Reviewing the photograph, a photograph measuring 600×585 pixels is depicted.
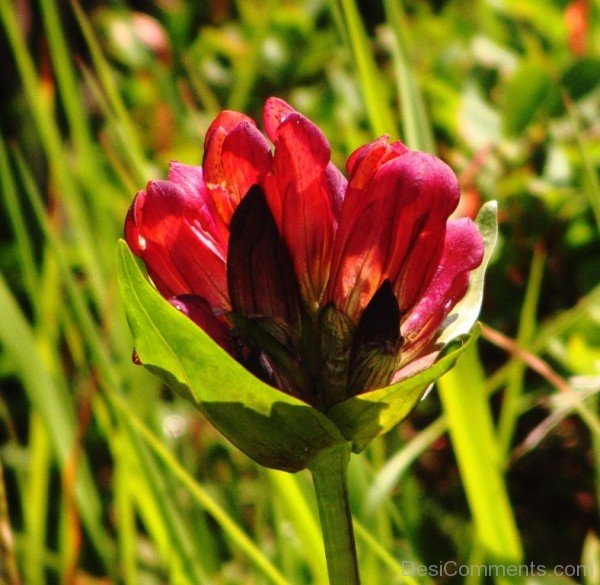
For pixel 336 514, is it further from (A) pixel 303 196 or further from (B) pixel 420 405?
(B) pixel 420 405

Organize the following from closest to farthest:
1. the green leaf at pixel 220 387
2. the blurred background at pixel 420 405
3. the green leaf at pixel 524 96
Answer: the green leaf at pixel 220 387 < the blurred background at pixel 420 405 < the green leaf at pixel 524 96

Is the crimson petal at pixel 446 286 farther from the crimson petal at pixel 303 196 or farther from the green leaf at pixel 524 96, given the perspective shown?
the green leaf at pixel 524 96

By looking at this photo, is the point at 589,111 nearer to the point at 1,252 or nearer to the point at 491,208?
the point at 491,208

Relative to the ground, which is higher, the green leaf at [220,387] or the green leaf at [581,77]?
the green leaf at [581,77]

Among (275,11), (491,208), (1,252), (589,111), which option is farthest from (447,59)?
(491,208)

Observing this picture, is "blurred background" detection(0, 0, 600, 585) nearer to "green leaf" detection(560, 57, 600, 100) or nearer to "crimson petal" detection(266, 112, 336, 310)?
"green leaf" detection(560, 57, 600, 100)

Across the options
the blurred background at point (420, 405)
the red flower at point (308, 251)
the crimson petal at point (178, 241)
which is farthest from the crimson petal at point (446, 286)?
the blurred background at point (420, 405)

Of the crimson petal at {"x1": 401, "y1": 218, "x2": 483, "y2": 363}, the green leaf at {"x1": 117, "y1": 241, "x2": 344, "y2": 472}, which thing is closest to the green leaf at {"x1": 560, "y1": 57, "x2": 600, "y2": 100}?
the crimson petal at {"x1": 401, "y1": 218, "x2": 483, "y2": 363}
